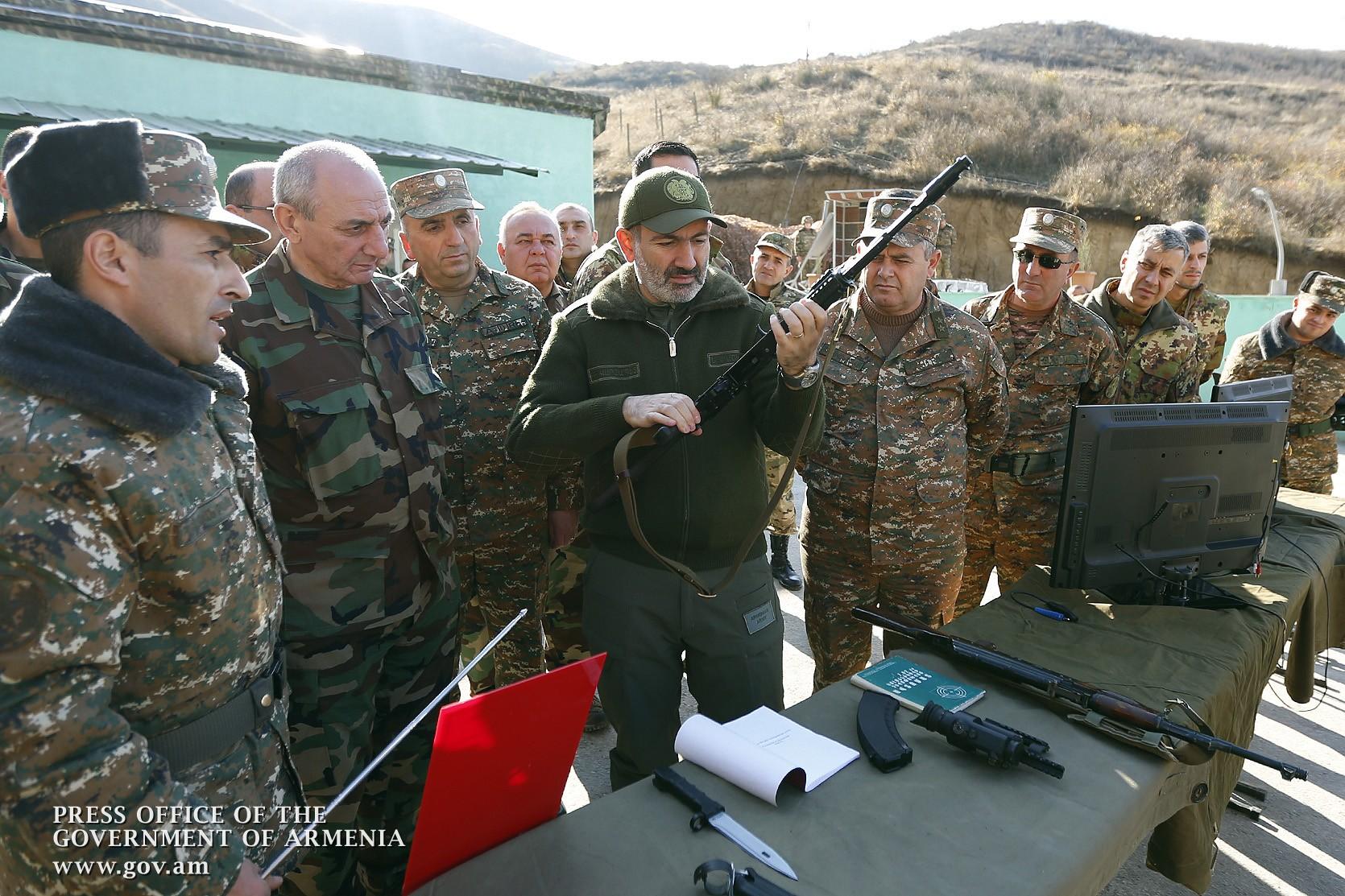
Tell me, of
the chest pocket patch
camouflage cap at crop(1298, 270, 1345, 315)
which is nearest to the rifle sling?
the chest pocket patch

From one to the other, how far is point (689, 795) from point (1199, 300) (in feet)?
18.0

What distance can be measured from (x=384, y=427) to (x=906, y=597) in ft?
6.60

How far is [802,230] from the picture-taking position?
58.1 ft

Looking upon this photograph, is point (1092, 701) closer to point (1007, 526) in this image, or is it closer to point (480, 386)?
point (1007, 526)

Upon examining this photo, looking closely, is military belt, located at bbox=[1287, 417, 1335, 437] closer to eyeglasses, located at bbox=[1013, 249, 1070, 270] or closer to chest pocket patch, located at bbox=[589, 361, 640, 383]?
eyeglasses, located at bbox=[1013, 249, 1070, 270]

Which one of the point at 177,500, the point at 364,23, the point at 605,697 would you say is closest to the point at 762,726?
the point at 605,697

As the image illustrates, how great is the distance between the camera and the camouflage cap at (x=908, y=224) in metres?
2.73

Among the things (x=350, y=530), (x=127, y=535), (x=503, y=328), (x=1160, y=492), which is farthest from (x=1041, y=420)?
(x=127, y=535)

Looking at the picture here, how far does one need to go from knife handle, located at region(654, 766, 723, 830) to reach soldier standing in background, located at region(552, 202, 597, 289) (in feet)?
14.1

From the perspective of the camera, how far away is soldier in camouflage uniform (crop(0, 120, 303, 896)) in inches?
42.9

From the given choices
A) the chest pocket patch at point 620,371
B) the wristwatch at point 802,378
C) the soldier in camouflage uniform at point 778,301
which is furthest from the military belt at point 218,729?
the soldier in camouflage uniform at point 778,301

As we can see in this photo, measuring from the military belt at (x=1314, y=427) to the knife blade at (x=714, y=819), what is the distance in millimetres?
5454

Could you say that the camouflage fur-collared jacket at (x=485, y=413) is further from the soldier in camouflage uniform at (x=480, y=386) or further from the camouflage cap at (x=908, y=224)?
the camouflage cap at (x=908, y=224)

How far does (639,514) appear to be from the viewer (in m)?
2.32
